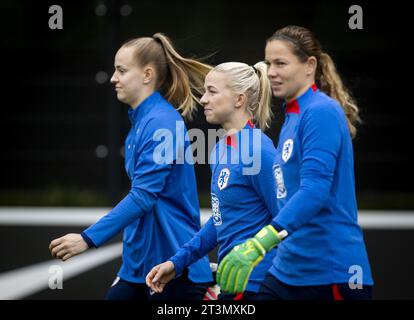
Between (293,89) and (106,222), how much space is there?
955 mm

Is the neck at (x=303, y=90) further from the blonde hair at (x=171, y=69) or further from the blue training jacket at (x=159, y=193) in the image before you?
the blonde hair at (x=171, y=69)

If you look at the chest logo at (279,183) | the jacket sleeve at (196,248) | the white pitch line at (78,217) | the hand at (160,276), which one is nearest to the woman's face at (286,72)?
the chest logo at (279,183)

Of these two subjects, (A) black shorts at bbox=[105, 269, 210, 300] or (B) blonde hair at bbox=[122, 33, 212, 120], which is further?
(B) blonde hair at bbox=[122, 33, 212, 120]

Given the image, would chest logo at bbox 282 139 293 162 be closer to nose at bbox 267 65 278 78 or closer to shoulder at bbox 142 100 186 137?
nose at bbox 267 65 278 78

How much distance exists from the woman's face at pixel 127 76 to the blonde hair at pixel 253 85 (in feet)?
1.23

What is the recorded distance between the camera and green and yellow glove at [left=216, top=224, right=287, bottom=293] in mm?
2844

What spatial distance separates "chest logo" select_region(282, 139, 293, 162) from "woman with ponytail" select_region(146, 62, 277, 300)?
29 centimetres

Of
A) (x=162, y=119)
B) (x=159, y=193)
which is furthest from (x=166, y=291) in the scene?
(x=162, y=119)

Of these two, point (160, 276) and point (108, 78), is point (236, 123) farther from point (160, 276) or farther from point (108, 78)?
point (108, 78)

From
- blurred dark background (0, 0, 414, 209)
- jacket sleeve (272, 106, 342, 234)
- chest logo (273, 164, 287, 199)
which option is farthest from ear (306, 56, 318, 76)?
blurred dark background (0, 0, 414, 209)

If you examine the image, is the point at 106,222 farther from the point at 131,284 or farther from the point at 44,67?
the point at 44,67

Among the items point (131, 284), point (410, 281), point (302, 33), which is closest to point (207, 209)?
point (410, 281)

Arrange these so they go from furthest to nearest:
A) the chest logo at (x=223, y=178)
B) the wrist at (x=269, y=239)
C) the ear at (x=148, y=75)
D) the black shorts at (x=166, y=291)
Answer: the ear at (x=148, y=75) → the black shorts at (x=166, y=291) → the chest logo at (x=223, y=178) → the wrist at (x=269, y=239)

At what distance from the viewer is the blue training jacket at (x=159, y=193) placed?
3.65 m
